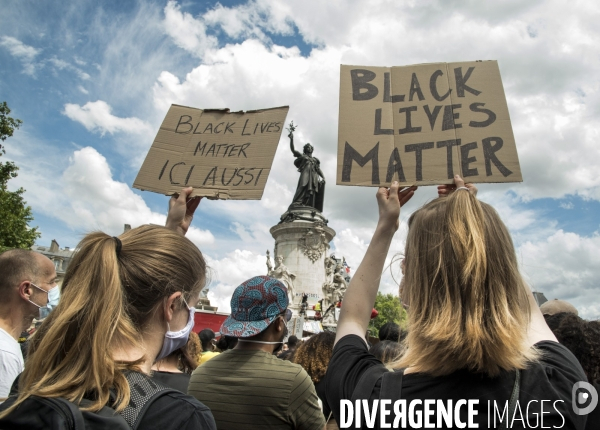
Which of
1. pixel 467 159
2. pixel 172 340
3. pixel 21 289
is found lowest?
pixel 172 340

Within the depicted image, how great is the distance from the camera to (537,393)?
4.77 feet

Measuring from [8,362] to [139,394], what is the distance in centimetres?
217

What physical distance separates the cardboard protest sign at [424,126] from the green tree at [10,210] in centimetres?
2166

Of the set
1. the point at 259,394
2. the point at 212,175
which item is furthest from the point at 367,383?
Result: the point at 212,175

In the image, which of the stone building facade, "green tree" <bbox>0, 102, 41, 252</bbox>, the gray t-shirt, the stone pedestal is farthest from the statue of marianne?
the stone building facade

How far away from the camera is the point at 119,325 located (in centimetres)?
166

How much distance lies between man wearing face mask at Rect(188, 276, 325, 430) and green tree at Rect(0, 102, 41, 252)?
21.8 meters

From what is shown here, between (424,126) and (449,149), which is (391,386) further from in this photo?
(424,126)

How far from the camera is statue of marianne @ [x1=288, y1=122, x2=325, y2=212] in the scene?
2423 cm

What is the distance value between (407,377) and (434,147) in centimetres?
218

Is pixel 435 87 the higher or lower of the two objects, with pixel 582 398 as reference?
higher

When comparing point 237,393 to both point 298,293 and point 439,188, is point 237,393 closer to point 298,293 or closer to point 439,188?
point 439,188

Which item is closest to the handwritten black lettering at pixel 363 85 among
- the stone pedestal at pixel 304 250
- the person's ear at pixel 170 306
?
the person's ear at pixel 170 306

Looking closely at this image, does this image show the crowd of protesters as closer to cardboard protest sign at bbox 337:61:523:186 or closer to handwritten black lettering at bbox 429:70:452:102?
cardboard protest sign at bbox 337:61:523:186
